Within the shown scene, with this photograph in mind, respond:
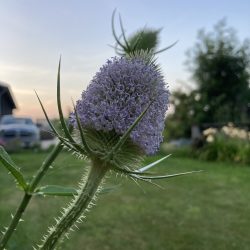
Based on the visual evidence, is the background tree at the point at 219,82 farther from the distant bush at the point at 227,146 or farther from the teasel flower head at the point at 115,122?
the teasel flower head at the point at 115,122

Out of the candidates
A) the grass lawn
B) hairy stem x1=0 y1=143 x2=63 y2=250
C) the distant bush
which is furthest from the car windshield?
hairy stem x1=0 y1=143 x2=63 y2=250

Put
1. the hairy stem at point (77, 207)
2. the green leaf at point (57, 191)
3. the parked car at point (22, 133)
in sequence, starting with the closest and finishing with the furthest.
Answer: the hairy stem at point (77, 207)
the green leaf at point (57, 191)
the parked car at point (22, 133)

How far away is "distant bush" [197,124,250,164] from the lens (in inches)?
437

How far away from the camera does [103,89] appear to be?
1165 millimetres

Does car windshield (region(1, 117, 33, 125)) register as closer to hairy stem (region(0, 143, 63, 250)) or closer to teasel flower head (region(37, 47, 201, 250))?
hairy stem (region(0, 143, 63, 250))

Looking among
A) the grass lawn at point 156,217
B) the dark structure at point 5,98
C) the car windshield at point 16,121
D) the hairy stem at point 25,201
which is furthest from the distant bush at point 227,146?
the hairy stem at point 25,201

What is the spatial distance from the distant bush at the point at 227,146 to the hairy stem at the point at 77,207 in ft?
32.9

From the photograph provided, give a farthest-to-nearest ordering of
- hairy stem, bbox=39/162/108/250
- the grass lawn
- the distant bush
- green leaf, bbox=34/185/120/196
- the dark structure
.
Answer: the dark structure
the distant bush
the grass lawn
green leaf, bbox=34/185/120/196
hairy stem, bbox=39/162/108/250

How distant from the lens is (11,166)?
116 cm

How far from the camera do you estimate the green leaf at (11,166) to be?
45.0 inches

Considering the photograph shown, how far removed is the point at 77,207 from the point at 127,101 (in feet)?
0.84

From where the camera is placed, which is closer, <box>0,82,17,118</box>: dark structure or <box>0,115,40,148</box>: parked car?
<box>0,115,40,148</box>: parked car

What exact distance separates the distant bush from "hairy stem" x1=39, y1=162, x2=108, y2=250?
1004 cm

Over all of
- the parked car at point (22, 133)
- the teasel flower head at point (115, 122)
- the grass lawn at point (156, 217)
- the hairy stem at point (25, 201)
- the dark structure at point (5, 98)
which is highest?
the dark structure at point (5, 98)
